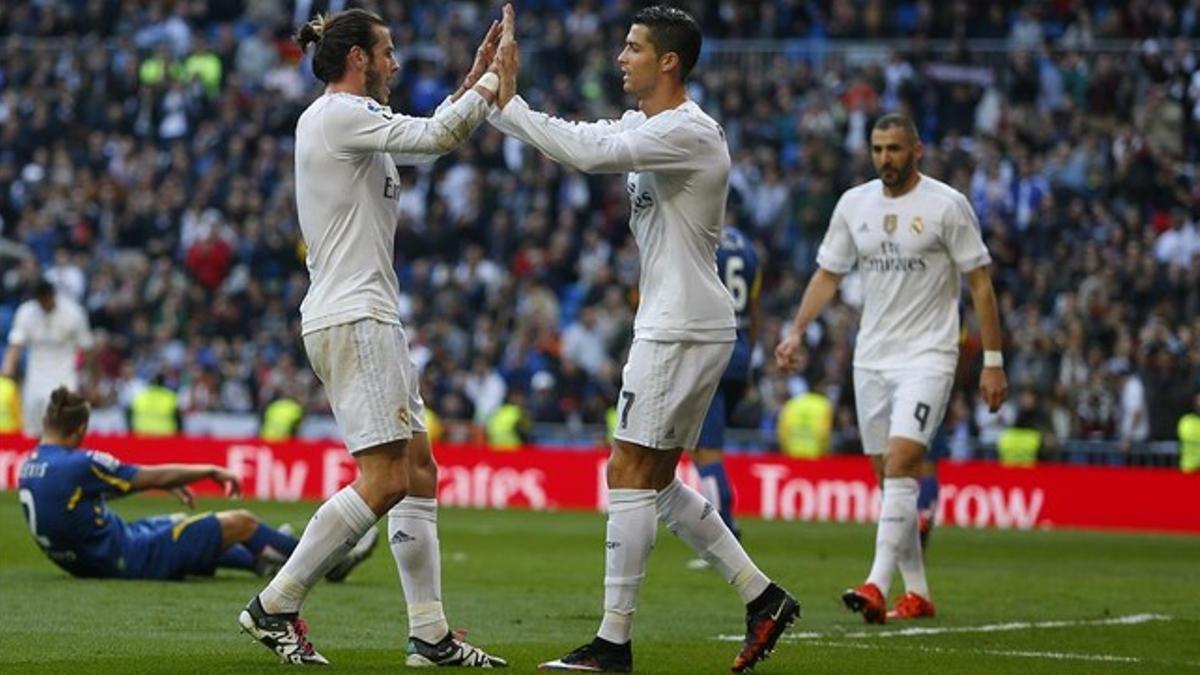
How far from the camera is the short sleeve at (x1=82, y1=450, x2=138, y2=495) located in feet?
44.0

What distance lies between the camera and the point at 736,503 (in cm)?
2558

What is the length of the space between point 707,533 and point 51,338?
50.5 ft

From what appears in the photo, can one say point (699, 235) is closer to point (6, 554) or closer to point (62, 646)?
point (62, 646)

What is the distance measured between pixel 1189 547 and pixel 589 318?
33.8 feet

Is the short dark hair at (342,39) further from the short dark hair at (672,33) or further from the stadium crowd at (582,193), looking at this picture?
the stadium crowd at (582,193)

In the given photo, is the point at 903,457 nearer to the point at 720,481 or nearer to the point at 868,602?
the point at 868,602

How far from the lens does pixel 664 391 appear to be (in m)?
9.45

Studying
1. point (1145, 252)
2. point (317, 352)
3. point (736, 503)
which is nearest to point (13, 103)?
point (736, 503)

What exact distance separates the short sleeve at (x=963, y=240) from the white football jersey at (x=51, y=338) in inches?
514

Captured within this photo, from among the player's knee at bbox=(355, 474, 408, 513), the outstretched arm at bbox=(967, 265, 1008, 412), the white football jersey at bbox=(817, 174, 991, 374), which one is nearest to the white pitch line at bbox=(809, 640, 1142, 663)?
the outstretched arm at bbox=(967, 265, 1008, 412)

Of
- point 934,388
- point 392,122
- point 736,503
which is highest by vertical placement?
point 392,122

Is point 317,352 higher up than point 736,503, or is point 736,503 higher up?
point 317,352

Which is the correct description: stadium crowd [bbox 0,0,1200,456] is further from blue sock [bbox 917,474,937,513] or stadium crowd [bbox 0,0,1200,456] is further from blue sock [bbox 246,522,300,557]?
blue sock [bbox 246,522,300,557]

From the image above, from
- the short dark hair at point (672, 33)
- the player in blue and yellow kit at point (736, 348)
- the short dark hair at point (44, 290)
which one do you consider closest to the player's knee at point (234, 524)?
the player in blue and yellow kit at point (736, 348)
